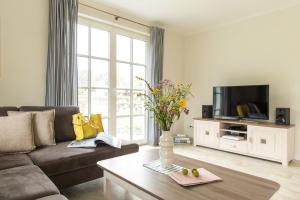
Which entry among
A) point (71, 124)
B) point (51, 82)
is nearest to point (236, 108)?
point (71, 124)

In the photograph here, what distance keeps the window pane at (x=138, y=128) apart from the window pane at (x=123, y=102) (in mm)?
288

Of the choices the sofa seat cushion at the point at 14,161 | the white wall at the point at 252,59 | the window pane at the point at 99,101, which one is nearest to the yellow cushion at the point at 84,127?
the sofa seat cushion at the point at 14,161

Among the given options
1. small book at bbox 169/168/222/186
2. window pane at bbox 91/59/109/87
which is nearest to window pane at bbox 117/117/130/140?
window pane at bbox 91/59/109/87

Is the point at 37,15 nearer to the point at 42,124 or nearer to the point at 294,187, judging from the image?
the point at 42,124

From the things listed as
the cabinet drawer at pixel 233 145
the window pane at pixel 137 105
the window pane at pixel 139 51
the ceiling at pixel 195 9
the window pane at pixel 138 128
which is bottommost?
the cabinet drawer at pixel 233 145

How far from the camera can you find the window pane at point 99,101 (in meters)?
3.58

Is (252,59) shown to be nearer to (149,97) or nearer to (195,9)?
(195,9)

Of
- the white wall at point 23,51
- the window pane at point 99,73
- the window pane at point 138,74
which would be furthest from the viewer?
the window pane at point 138,74

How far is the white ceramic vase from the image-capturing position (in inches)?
64.2

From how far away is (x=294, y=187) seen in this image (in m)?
2.38

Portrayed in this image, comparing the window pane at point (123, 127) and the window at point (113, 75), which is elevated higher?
the window at point (113, 75)

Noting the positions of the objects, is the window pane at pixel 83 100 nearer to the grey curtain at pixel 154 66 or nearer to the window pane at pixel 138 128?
the window pane at pixel 138 128

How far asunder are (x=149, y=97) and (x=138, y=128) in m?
2.58

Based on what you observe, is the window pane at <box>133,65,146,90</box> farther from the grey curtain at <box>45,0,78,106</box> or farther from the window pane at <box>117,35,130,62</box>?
the grey curtain at <box>45,0,78,106</box>
